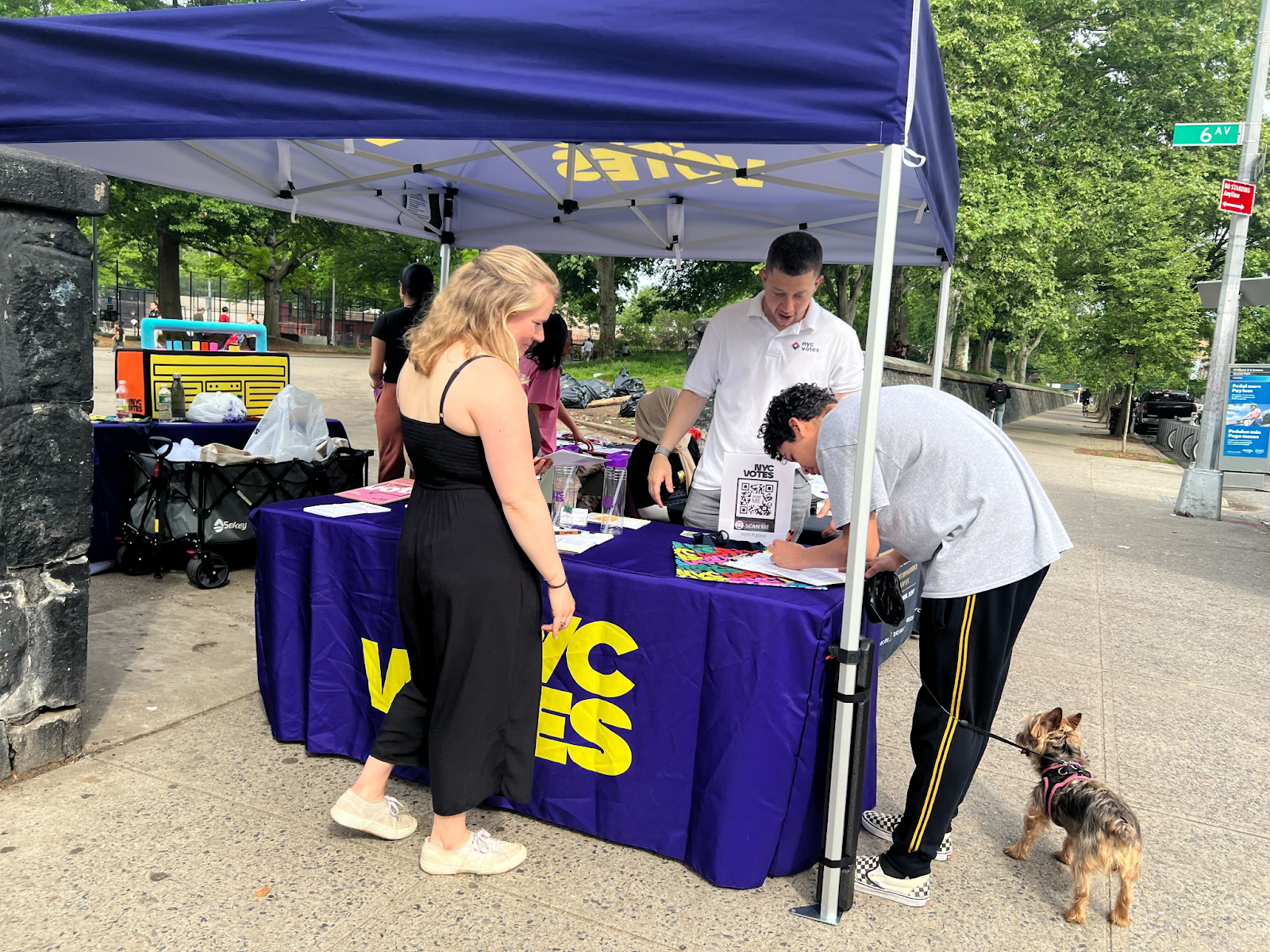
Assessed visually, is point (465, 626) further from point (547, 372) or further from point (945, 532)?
point (547, 372)

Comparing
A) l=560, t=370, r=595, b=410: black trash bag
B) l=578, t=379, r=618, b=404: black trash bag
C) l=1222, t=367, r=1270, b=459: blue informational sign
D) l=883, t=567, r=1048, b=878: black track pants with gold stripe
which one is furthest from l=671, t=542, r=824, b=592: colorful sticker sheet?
l=578, t=379, r=618, b=404: black trash bag

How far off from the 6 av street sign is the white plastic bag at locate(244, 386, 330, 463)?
8535 millimetres

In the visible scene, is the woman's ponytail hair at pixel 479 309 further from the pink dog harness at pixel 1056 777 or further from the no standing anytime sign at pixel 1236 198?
the no standing anytime sign at pixel 1236 198

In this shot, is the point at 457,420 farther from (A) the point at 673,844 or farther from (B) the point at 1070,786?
(B) the point at 1070,786

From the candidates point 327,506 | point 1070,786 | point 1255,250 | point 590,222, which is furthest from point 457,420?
point 1255,250

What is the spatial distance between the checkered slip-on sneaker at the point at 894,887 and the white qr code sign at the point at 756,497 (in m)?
1.10

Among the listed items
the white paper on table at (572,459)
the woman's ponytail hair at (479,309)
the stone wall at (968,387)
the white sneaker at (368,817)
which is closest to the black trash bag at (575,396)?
the stone wall at (968,387)

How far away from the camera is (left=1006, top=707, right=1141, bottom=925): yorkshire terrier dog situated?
2402 millimetres

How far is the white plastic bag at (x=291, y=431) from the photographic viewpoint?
5480mm

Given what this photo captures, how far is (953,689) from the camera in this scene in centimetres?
239

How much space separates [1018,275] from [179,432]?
55.1ft

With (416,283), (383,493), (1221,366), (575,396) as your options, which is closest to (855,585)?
(383,493)

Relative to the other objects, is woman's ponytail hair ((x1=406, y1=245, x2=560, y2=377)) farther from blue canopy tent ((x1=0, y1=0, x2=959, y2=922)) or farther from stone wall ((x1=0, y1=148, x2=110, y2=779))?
stone wall ((x1=0, y1=148, x2=110, y2=779))

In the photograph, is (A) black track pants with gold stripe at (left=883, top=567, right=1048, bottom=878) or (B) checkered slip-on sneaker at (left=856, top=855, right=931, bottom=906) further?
(B) checkered slip-on sneaker at (left=856, top=855, right=931, bottom=906)
